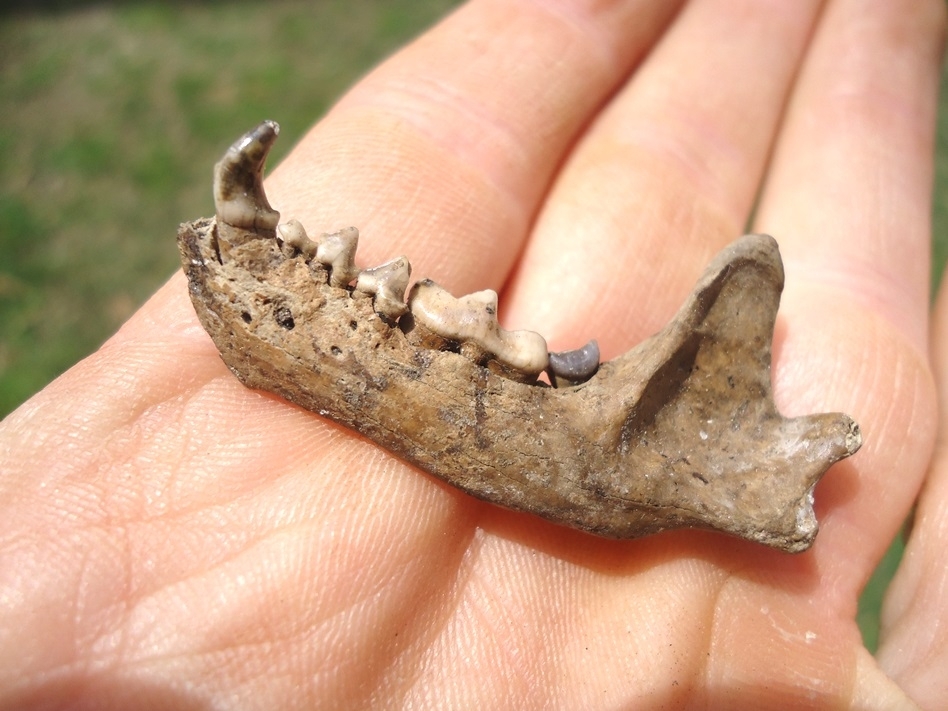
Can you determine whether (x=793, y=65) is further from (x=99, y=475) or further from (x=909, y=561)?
(x=99, y=475)

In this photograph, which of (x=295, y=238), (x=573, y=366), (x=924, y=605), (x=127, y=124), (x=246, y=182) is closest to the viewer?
(x=246, y=182)

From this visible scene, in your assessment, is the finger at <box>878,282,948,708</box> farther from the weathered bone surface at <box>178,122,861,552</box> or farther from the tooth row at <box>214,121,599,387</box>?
the tooth row at <box>214,121,599,387</box>

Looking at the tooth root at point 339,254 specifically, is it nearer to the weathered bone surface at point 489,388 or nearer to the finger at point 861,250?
the weathered bone surface at point 489,388

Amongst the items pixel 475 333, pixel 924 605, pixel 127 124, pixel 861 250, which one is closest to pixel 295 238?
pixel 475 333

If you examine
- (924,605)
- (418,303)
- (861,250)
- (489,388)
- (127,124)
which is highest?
(861,250)

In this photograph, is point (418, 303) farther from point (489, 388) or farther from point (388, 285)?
point (489, 388)

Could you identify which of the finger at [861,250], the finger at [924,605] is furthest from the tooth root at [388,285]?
the finger at [924,605]

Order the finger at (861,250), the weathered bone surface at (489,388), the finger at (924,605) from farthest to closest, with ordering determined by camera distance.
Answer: the finger at (861,250), the finger at (924,605), the weathered bone surface at (489,388)

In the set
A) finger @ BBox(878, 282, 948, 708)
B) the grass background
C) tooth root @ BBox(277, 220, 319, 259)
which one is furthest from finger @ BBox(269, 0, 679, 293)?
the grass background
